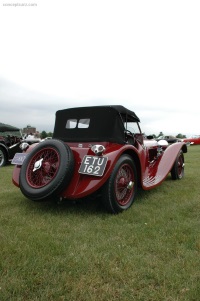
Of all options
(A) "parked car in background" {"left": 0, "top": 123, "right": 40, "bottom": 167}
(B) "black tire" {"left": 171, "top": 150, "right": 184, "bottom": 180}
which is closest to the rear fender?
(B) "black tire" {"left": 171, "top": 150, "right": 184, "bottom": 180}

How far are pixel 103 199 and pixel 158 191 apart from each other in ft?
6.05

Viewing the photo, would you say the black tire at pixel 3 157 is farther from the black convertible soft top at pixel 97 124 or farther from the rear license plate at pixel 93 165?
the rear license plate at pixel 93 165

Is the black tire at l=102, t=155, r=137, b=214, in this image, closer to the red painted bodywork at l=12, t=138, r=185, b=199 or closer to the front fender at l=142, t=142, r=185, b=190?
the red painted bodywork at l=12, t=138, r=185, b=199

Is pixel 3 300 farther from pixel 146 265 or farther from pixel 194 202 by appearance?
pixel 194 202

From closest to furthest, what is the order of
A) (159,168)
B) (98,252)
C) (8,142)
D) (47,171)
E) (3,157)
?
(98,252)
(47,171)
(159,168)
(3,157)
(8,142)

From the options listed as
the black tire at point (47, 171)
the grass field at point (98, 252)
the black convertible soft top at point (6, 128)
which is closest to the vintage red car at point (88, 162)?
the black tire at point (47, 171)

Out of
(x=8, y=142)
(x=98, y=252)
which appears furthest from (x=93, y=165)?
(x=8, y=142)

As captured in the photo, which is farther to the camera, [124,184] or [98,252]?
[124,184]

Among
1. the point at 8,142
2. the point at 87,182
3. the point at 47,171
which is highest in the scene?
the point at 8,142

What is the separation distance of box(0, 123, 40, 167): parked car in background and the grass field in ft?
18.7

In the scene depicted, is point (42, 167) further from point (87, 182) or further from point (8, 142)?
point (8, 142)

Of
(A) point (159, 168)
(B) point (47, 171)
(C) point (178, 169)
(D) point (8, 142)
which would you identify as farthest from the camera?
(D) point (8, 142)

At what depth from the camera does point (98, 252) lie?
256 cm

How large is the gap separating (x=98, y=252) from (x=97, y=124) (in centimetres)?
214
